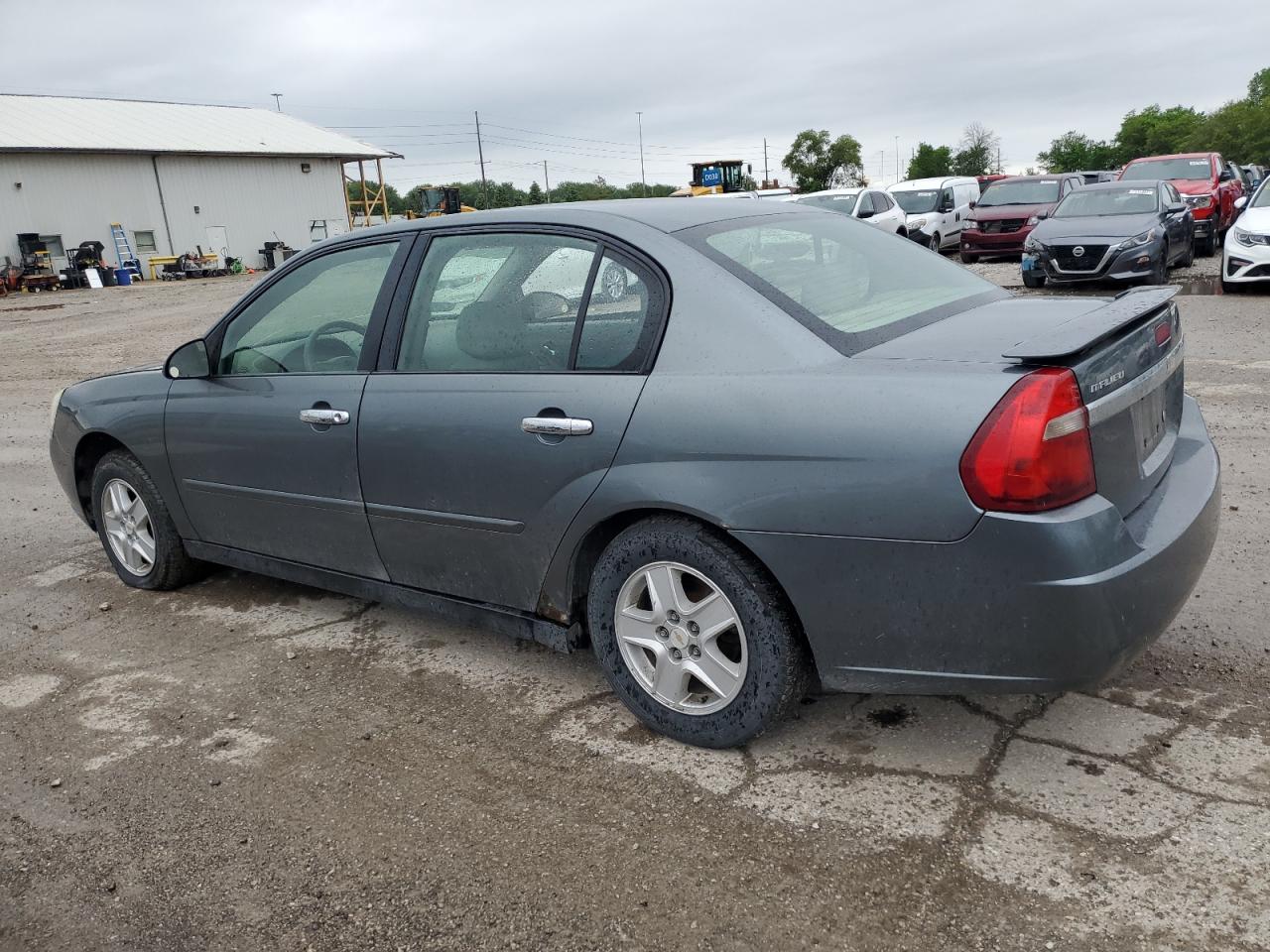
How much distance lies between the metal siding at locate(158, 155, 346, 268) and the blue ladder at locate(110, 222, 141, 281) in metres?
2.41

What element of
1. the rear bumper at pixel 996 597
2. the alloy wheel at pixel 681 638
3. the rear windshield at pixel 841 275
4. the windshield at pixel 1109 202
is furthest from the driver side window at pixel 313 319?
the windshield at pixel 1109 202

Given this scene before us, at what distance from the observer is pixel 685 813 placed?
2879 mm

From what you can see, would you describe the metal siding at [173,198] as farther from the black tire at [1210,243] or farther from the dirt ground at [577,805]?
the dirt ground at [577,805]

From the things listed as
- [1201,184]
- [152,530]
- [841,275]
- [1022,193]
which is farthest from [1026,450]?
[1022,193]

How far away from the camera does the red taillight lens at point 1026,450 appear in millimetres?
2500

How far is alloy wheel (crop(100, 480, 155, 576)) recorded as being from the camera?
16.0ft

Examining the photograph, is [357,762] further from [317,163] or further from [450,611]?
[317,163]

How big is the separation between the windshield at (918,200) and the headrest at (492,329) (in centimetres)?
2266

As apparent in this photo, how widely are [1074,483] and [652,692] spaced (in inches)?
53.1

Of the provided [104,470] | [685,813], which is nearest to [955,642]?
[685,813]

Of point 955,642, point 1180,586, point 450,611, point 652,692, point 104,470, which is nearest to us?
point 955,642

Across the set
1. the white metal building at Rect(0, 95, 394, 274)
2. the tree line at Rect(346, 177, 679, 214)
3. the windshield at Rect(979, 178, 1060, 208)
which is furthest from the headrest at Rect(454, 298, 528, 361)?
the tree line at Rect(346, 177, 679, 214)

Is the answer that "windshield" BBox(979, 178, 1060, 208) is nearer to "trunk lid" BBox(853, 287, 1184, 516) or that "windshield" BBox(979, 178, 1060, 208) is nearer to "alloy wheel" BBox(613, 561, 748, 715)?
"trunk lid" BBox(853, 287, 1184, 516)

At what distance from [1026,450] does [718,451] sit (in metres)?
0.79
